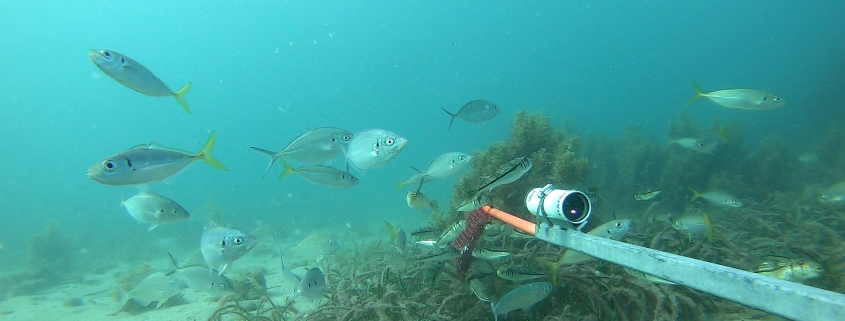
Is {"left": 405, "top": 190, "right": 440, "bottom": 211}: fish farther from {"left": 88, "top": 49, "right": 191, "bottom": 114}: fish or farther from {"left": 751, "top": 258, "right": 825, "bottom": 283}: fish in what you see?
{"left": 751, "top": 258, "right": 825, "bottom": 283}: fish

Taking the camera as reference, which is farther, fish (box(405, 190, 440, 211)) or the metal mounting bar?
fish (box(405, 190, 440, 211))

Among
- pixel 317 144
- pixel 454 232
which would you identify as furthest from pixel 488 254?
pixel 317 144

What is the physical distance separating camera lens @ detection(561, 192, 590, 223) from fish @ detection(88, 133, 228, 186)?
336 centimetres

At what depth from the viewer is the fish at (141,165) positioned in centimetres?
343

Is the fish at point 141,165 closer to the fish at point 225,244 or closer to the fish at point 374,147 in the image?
the fish at point 225,244

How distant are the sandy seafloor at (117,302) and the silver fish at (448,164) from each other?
2737mm

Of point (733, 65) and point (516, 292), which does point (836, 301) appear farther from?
point (733, 65)

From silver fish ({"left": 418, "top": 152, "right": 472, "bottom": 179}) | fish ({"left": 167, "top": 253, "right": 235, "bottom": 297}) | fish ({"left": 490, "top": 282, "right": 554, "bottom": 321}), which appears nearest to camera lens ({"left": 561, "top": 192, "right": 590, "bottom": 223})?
fish ({"left": 490, "top": 282, "right": 554, "bottom": 321})

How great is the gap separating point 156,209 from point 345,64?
165 m

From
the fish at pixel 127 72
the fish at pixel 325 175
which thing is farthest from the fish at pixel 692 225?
the fish at pixel 127 72

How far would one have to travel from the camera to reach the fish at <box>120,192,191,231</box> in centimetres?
481

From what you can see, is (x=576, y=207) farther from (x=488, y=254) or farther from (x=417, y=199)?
(x=417, y=199)

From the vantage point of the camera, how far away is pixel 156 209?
189 inches

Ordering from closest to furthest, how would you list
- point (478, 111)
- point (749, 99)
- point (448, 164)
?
1. point (448, 164)
2. point (749, 99)
3. point (478, 111)
